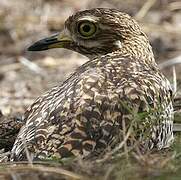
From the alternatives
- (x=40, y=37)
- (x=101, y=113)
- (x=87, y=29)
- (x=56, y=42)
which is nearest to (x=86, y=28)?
(x=87, y=29)

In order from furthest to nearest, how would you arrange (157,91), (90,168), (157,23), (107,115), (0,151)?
(157,23) < (0,151) < (157,91) < (107,115) < (90,168)

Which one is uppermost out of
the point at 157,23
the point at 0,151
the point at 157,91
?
the point at 157,23

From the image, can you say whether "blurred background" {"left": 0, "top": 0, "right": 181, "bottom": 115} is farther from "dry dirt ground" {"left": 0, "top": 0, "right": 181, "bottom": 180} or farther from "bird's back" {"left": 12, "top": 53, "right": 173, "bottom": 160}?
"bird's back" {"left": 12, "top": 53, "right": 173, "bottom": 160}

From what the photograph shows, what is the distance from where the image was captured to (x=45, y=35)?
41.0 ft

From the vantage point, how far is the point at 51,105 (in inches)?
244

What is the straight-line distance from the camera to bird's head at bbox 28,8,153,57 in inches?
289

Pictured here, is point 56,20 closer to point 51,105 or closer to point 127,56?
point 127,56

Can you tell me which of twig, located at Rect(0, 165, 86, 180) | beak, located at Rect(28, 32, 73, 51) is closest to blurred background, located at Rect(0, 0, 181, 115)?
beak, located at Rect(28, 32, 73, 51)

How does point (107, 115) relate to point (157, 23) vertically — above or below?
below

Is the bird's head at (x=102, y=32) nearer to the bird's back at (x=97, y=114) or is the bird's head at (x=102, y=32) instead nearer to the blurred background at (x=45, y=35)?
Answer: the bird's back at (x=97, y=114)

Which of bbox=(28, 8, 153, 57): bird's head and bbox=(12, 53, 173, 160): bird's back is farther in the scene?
bbox=(28, 8, 153, 57): bird's head

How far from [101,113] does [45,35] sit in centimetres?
673

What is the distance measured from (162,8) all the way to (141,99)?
7.15 metres

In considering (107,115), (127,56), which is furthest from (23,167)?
(127,56)
